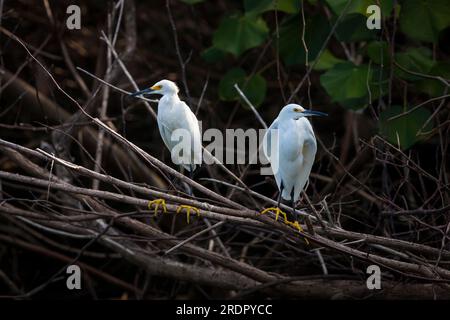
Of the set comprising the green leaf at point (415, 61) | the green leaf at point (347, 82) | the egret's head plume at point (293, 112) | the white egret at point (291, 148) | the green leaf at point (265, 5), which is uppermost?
the green leaf at point (265, 5)

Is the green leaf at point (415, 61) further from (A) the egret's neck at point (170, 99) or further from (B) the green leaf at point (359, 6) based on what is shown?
(A) the egret's neck at point (170, 99)

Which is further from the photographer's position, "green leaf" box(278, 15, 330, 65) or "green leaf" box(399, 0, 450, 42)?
"green leaf" box(278, 15, 330, 65)

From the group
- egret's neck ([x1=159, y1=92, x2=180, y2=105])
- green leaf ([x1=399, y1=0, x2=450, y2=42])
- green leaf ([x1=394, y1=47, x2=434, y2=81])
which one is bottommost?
egret's neck ([x1=159, y1=92, x2=180, y2=105])

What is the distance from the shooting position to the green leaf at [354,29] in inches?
124

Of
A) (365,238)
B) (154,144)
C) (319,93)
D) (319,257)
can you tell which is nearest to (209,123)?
(154,144)

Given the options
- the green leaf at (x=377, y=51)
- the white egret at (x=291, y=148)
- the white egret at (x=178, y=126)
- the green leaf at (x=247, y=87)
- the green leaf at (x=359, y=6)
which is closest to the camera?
the white egret at (x=291, y=148)

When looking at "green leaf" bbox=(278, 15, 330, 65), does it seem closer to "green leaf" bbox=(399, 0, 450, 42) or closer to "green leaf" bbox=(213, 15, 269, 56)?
"green leaf" bbox=(213, 15, 269, 56)

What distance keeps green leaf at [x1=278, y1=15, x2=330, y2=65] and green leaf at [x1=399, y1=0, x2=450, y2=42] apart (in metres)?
0.42

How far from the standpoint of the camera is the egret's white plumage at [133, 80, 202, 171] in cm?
279

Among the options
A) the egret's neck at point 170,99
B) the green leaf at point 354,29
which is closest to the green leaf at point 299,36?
the green leaf at point 354,29

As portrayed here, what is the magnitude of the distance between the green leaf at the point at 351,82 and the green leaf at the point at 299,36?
0.84 feet

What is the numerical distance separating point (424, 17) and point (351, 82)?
421 mm

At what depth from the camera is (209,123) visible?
13.5 ft

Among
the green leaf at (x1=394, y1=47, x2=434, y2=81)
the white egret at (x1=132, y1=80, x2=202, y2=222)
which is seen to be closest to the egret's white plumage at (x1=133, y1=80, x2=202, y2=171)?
the white egret at (x1=132, y1=80, x2=202, y2=222)
